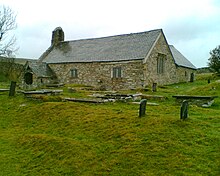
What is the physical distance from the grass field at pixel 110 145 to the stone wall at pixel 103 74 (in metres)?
20.8

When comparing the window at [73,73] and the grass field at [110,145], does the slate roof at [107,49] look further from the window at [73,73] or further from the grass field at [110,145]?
the grass field at [110,145]

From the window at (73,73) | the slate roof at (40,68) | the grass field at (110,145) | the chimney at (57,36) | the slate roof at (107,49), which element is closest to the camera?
the grass field at (110,145)

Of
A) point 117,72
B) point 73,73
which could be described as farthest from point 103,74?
point 73,73

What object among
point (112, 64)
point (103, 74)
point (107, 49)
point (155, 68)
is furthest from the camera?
point (107, 49)

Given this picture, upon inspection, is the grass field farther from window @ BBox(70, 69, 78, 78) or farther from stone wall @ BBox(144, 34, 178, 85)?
window @ BBox(70, 69, 78, 78)

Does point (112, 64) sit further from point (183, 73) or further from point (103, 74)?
point (183, 73)

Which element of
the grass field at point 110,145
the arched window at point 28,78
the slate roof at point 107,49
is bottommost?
the grass field at point 110,145

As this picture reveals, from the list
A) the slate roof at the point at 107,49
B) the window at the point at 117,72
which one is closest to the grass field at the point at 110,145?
the window at the point at 117,72

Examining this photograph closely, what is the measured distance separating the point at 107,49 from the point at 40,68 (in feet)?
32.1

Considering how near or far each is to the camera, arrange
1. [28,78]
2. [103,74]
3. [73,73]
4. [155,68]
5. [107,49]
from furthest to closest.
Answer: [73,73] < [28,78] < [107,49] < [103,74] < [155,68]

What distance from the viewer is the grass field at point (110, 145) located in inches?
303

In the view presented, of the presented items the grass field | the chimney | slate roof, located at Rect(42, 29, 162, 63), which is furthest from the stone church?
the grass field

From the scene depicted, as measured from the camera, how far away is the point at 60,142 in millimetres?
9953

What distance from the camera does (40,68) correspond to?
4044 cm
